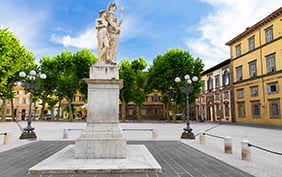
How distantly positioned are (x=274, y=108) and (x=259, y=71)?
5.51m

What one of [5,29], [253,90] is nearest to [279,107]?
[253,90]

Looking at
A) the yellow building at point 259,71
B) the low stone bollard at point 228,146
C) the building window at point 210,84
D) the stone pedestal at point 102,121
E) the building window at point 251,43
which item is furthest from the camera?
the building window at point 210,84

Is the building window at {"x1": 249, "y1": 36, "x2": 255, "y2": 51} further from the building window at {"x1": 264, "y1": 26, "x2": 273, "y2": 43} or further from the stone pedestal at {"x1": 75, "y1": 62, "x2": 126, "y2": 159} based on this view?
the stone pedestal at {"x1": 75, "y1": 62, "x2": 126, "y2": 159}

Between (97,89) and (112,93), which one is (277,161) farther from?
(97,89)

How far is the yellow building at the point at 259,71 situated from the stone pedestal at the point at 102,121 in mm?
23563

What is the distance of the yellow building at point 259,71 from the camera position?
72.7 ft

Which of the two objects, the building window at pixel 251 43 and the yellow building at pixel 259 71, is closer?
the yellow building at pixel 259 71

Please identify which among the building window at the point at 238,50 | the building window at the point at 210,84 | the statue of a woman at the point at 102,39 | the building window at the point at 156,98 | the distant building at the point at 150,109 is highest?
the building window at the point at 238,50

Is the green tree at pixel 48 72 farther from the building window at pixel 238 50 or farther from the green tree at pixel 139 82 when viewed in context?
the building window at pixel 238 50

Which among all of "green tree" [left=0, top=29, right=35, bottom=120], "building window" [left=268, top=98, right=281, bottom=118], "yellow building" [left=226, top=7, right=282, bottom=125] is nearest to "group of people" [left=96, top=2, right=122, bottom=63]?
"green tree" [left=0, top=29, right=35, bottom=120]

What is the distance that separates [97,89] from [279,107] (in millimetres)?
24150

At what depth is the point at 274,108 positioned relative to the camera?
22594 mm

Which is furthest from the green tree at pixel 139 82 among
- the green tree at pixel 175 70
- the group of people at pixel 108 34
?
the group of people at pixel 108 34

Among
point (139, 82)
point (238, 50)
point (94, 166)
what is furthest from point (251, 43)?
point (94, 166)
